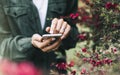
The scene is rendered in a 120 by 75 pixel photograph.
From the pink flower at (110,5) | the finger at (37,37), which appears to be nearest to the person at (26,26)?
the finger at (37,37)

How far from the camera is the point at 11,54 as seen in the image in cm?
294

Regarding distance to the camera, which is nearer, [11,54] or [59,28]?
[59,28]

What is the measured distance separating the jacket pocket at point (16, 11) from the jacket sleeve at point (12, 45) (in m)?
0.04

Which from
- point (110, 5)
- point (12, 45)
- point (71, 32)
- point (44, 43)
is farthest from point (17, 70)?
point (110, 5)

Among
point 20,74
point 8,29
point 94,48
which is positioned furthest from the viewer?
point 94,48

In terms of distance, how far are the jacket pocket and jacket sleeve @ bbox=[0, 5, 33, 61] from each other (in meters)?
0.04

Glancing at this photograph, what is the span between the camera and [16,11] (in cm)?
294

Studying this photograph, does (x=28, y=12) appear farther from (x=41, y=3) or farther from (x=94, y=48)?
(x=94, y=48)

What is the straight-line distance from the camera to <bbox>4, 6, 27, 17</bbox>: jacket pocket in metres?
2.89

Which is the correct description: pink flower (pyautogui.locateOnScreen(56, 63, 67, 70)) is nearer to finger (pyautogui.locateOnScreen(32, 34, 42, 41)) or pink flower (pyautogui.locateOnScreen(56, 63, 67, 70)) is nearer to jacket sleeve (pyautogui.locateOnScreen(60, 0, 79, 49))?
jacket sleeve (pyautogui.locateOnScreen(60, 0, 79, 49))

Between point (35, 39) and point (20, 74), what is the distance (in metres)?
0.79

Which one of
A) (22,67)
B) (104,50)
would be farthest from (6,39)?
(22,67)

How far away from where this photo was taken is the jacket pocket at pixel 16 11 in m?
2.89

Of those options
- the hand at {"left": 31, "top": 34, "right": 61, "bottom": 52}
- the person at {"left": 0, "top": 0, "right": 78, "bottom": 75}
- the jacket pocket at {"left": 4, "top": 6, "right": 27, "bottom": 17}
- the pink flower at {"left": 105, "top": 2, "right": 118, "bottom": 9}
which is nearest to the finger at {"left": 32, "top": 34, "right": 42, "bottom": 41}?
the hand at {"left": 31, "top": 34, "right": 61, "bottom": 52}
